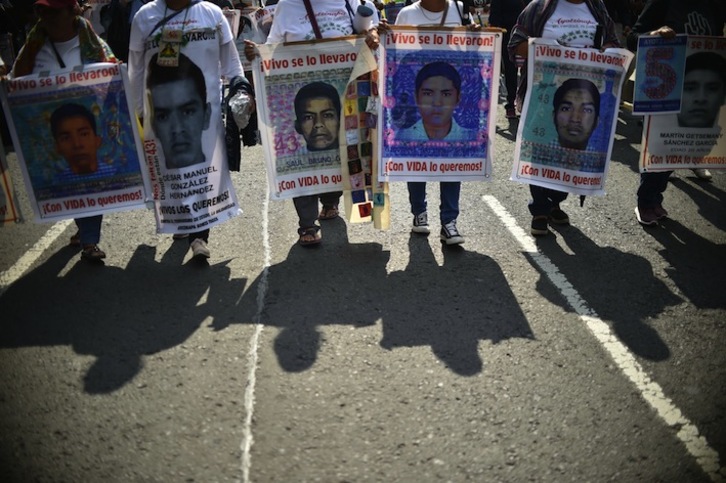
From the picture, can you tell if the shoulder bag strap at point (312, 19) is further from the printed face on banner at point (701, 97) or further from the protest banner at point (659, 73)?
the printed face on banner at point (701, 97)

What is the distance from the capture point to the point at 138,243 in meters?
5.98

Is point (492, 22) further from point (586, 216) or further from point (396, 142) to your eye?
point (396, 142)

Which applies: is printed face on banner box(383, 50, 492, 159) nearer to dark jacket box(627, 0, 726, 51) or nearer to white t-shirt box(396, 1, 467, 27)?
white t-shirt box(396, 1, 467, 27)

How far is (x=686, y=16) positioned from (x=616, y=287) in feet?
8.16

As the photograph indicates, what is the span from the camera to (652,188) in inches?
240

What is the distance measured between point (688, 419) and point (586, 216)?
10.1 feet

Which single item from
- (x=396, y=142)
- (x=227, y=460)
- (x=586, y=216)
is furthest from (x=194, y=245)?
(x=586, y=216)

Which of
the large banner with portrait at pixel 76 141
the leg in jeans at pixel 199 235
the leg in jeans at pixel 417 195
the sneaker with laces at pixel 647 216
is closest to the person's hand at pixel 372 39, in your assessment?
the leg in jeans at pixel 417 195

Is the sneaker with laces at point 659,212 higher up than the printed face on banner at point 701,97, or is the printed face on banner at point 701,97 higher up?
the printed face on banner at point 701,97

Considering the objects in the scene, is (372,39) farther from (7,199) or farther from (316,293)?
(7,199)

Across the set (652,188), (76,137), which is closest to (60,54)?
(76,137)

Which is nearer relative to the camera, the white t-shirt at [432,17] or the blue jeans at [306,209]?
the white t-shirt at [432,17]

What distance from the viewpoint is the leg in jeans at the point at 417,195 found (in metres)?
5.78

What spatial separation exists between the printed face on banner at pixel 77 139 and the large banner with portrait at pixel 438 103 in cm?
210
